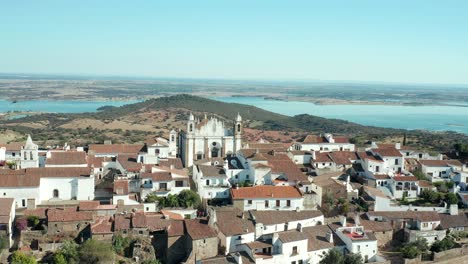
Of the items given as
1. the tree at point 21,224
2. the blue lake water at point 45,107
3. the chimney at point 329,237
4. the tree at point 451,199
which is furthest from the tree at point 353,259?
the blue lake water at point 45,107

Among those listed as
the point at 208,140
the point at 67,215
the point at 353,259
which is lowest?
the point at 353,259

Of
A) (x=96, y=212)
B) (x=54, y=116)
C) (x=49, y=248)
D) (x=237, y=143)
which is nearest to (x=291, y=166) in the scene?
(x=237, y=143)

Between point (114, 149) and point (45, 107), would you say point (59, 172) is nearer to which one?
point (114, 149)

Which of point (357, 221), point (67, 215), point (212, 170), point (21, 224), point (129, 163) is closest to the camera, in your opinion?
point (21, 224)

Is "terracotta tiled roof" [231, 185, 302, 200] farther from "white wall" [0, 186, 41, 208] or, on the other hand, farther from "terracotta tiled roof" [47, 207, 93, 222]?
"white wall" [0, 186, 41, 208]

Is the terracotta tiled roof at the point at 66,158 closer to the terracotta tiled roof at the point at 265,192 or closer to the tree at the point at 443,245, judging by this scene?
the terracotta tiled roof at the point at 265,192

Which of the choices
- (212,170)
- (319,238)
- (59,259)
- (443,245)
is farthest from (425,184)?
(59,259)

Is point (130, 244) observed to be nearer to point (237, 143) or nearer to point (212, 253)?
point (212, 253)
